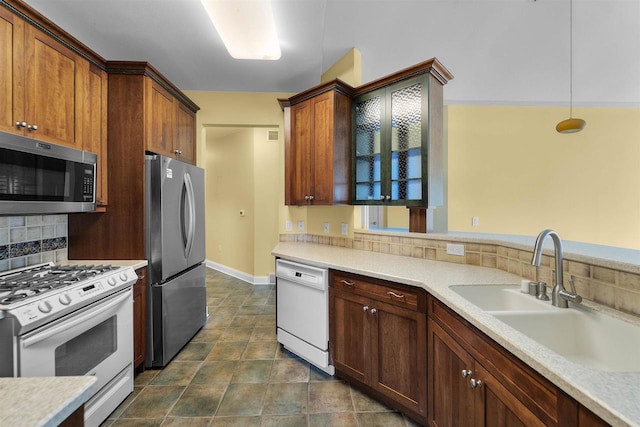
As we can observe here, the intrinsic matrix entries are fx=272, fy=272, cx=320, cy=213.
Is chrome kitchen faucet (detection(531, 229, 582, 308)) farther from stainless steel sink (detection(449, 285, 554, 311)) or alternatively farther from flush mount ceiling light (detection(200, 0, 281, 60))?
flush mount ceiling light (detection(200, 0, 281, 60))

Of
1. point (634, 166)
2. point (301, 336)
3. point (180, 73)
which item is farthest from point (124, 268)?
point (634, 166)

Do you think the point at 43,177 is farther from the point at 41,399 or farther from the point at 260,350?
the point at 260,350

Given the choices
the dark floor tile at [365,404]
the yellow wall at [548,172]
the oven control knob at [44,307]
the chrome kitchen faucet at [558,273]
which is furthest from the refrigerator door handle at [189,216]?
the yellow wall at [548,172]

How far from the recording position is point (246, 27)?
7.18 ft

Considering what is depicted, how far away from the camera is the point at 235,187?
199 inches

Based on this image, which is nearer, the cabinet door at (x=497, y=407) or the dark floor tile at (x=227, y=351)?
the cabinet door at (x=497, y=407)

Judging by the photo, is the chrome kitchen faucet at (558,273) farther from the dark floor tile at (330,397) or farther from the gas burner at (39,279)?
the gas burner at (39,279)

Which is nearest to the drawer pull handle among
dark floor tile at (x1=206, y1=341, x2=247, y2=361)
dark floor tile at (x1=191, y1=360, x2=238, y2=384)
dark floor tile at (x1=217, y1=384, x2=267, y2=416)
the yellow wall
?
dark floor tile at (x1=217, y1=384, x2=267, y2=416)

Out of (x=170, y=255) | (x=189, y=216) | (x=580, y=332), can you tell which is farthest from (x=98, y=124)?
(x=580, y=332)

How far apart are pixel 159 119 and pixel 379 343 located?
2.54 metres

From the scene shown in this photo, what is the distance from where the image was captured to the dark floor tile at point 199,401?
1757mm

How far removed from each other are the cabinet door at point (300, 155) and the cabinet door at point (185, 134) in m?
1.12

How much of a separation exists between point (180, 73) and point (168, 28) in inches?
29.7

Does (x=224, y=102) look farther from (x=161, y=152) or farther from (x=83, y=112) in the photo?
(x=83, y=112)
